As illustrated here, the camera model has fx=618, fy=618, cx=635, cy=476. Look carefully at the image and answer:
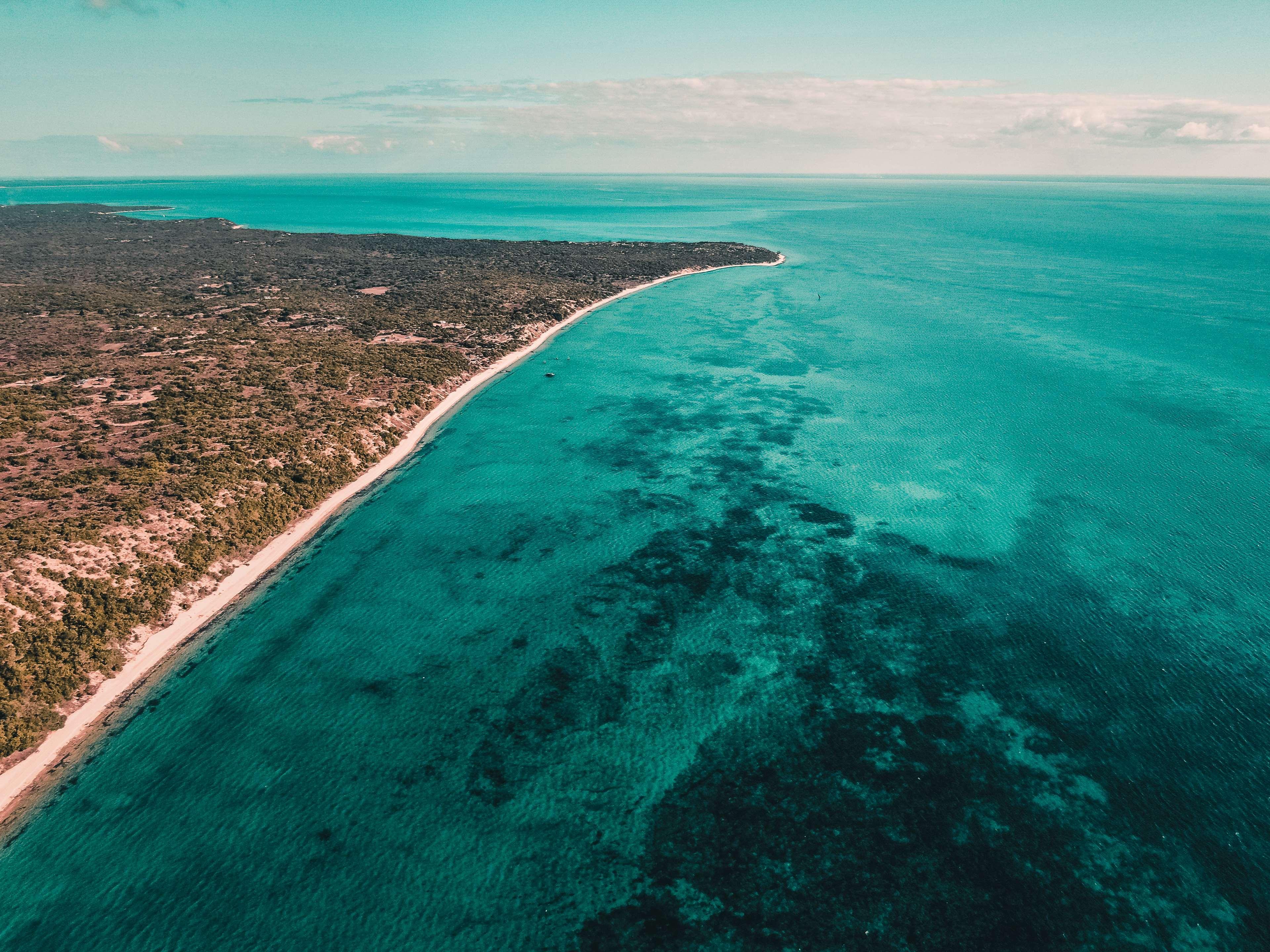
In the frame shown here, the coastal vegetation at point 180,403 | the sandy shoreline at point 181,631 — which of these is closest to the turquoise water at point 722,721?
the sandy shoreline at point 181,631

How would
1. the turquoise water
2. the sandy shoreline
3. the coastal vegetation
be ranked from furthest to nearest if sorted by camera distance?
the coastal vegetation → the sandy shoreline → the turquoise water

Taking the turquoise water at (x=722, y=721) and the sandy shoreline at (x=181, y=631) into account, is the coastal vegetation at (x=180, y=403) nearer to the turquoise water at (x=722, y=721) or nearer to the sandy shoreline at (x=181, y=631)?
the sandy shoreline at (x=181, y=631)

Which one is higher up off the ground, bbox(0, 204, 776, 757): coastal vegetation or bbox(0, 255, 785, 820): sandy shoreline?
bbox(0, 204, 776, 757): coastal vegetation

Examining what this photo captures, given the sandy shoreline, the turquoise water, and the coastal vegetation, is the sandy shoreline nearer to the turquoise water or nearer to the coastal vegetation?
the coastal vegetation

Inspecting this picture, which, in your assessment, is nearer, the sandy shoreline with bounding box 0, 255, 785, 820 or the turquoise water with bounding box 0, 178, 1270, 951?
the turquoise water with bounding box 0, 178, 1270, 951

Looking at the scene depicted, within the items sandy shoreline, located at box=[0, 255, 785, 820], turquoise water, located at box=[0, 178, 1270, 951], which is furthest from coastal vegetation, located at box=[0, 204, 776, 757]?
turquoise water, located at box=[0, 178, 1270, 951]

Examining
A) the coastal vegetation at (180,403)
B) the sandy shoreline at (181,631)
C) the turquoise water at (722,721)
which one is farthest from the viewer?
the coastal vegetation at (180,403)
